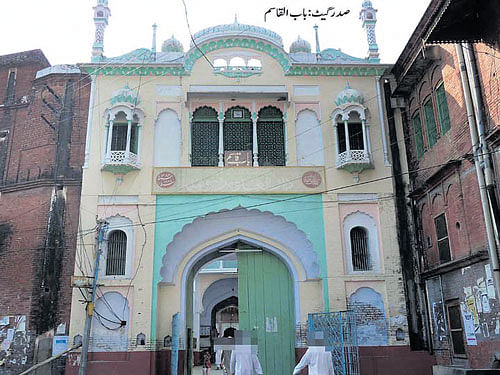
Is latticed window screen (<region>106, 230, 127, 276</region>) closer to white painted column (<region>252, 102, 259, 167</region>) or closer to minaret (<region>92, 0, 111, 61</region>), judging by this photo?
white painted column (<region>252, 102, 259, 167</region>)

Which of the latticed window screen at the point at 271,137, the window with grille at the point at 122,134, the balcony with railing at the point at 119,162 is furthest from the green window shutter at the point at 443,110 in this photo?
the window with grille at the point at 122,134

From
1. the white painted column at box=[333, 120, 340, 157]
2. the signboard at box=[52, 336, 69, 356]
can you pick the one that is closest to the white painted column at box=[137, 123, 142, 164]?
the signboard at box=[52, 336, 69, 356]

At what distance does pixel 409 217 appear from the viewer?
1371 cm

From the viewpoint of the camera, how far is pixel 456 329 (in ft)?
37.5


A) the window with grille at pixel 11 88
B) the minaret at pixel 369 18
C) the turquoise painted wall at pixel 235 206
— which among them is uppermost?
the minaret at pixel 369 18

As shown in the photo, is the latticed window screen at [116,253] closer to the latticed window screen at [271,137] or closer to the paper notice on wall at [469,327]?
the latticed window screen at [271,137]

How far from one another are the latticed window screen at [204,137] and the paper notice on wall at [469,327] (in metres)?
6.94

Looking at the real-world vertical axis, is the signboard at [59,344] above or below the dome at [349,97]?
below

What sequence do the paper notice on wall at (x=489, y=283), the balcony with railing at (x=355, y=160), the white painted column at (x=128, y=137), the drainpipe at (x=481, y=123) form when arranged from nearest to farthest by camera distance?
the drainpipe at (x=481, y=123) < the paper notice on wall at (x=489, y=283) < the white painted column at (x=128, y=137) < the balcony with railing at (x=355, y=160)

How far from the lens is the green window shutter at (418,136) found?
44.0ft

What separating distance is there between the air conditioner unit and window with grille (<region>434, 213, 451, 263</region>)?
3.52 meters

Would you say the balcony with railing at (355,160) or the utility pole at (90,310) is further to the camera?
the balcony with railing at (355,160)

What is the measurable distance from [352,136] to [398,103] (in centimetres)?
155

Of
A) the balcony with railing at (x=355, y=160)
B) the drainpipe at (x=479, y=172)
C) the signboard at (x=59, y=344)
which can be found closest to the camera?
the drainpipe at (x=479, y=172)
